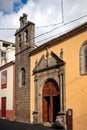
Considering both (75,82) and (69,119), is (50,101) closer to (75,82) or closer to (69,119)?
(69,119)

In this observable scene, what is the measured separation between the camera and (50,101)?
20.2 meters

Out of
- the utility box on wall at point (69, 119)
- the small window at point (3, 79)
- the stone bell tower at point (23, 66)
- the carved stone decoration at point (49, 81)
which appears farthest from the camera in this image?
the small window at point (3, 79)

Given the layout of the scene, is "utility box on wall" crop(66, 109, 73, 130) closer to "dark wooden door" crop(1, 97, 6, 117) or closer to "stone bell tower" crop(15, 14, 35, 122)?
"stone bell tower" crop(15, 14, 35, 122)

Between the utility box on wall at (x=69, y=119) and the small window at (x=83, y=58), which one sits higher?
the small window at (x=83, y=58)

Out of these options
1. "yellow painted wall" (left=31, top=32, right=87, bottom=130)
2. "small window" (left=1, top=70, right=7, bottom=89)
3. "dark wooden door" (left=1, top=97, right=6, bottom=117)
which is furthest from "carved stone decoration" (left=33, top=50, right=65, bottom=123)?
"dark wooden door" (left=1, top=97, right=6, bottom=117)

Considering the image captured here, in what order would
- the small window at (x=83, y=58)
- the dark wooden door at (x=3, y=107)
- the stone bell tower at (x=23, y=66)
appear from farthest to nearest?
the dark wooden door at (x=3, y=107), the stone bell tower at (x=23, y=66), the small window at (x=83, y=58)

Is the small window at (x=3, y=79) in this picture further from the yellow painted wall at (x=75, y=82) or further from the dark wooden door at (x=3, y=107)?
the yellow painted wall at (x=75, y=82)

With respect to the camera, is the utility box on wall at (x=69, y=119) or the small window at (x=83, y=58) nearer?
the small window at (x=83, y=58)

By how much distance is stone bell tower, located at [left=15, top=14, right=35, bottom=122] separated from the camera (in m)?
23.5

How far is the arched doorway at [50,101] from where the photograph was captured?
19673 millimetres

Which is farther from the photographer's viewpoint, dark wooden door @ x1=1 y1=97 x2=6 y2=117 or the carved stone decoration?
dark wooden door @ x1=1 y1=97 x2=6 y2=117

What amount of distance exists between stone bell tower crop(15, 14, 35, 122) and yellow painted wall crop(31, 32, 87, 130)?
583 centimetres

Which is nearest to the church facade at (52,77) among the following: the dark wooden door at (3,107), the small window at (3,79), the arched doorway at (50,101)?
the arched doorway at (50,101)

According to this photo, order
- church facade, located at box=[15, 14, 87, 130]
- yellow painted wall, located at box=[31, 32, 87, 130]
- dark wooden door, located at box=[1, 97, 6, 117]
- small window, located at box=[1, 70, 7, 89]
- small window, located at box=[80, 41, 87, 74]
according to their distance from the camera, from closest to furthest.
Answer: yellow painted wall, located at box=[31, 32, 87, 130] < small window, located at box=[80, 41, 87, 74] < church facade, located at box=[15, 14, 87, 130] < dark wooden door, located at box=[1, 97, 6, 117] < small window, located at box=[1, 70, 7, 89]
